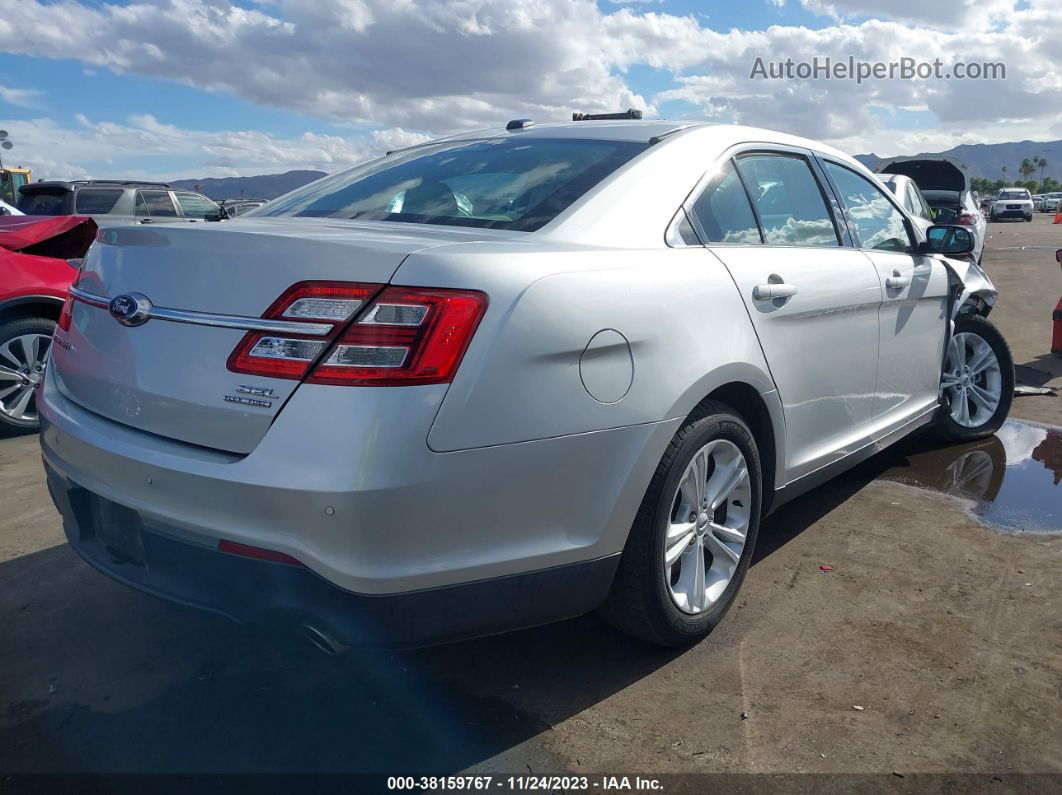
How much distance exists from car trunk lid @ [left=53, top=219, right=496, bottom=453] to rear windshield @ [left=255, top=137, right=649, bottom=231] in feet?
0.75

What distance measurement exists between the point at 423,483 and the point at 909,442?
4087mm

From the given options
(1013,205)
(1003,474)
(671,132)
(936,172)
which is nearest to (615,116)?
(671,132)

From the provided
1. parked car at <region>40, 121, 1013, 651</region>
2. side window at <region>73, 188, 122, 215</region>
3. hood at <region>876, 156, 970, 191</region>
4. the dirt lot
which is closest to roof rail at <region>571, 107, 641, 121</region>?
parked car at <region>40, 121, 1013, 651</region>

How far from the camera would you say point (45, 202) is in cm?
1099

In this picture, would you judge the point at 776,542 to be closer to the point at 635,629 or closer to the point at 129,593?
the point at 635,629

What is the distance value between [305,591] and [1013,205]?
44.9 metres

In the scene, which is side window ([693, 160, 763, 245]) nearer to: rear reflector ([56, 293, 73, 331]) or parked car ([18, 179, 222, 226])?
rear reflector ([56, 293, 73, 331])

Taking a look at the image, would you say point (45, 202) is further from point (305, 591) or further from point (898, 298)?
point (305, 591)

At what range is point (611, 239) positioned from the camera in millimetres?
2486

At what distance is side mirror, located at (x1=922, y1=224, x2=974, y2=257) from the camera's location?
4.16m

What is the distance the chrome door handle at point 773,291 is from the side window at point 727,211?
0.64ft

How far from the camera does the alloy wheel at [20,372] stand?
17.5 ft

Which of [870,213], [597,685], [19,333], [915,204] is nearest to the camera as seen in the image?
[597,685]

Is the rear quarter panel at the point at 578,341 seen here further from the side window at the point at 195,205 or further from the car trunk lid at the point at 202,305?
the side window at the point at 195,205
